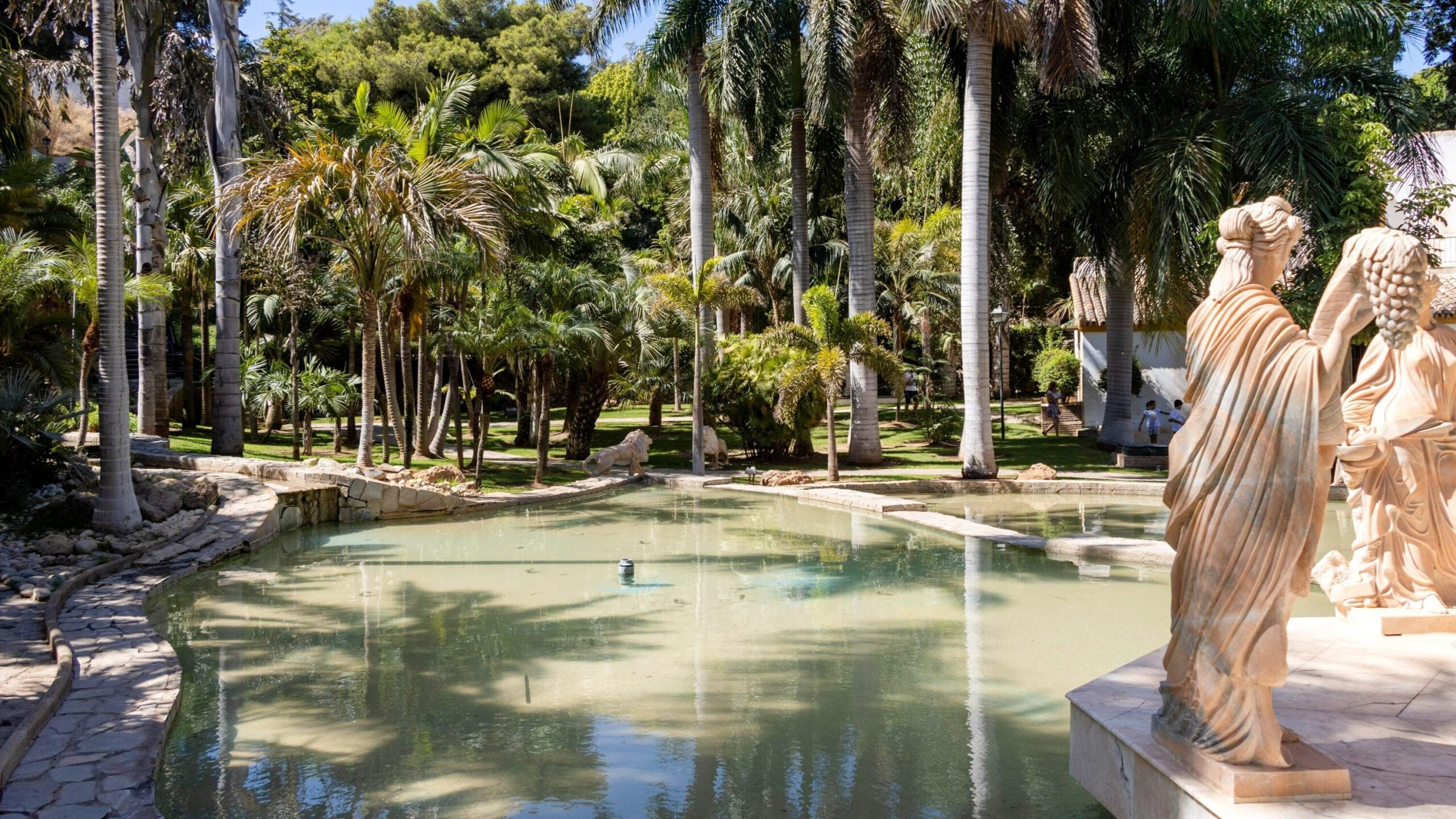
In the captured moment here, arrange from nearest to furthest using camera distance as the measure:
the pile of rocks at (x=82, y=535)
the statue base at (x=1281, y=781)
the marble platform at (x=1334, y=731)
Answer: the statue base at (x=1281, y=781) → the marble platform at (x=1334, y=731) → the pile of rocks at (x=82, y=535)

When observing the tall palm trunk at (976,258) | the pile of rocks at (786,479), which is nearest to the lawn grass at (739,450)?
the tall palm trunk at (976,258)

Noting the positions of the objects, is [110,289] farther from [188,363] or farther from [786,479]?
[188,363]

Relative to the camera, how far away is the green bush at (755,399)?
75.1ft

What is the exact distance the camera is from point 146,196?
64.2ft

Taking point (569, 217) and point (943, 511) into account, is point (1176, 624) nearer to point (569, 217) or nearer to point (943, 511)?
point (943, 511)

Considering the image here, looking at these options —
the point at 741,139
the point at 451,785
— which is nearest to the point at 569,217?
the point at 741,139

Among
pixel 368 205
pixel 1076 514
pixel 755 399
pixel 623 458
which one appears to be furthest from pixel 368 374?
Result: pixel 1076 514

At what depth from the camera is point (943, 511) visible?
657 inches

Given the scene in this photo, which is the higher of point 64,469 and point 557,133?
point 557,133

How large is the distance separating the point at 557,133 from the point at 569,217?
74.0 feet

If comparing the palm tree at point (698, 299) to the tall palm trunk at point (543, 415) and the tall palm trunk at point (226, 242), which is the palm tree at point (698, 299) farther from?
the tall palm trunk at point (226, 242)

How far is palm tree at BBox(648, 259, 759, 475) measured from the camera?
2072cm

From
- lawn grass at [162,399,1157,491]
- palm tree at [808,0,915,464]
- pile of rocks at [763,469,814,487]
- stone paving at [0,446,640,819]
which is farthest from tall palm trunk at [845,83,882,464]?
stone paving at [0,446,640,819]

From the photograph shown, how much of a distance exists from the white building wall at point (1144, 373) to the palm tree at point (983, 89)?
1093cm
